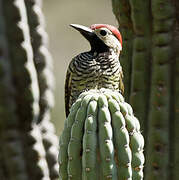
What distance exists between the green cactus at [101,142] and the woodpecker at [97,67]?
5.00 feet

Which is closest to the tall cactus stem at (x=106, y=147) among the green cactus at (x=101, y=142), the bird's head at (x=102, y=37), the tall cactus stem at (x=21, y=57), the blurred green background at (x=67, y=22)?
the green cactus at (x=101, y=142)

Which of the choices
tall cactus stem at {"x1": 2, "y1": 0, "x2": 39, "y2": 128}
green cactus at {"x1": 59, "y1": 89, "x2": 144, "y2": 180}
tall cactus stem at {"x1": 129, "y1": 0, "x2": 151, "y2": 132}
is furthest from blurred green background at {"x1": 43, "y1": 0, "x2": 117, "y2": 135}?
green cactus at {"x1": 59, "y1": 89, "x2": 144, "y2": 180}

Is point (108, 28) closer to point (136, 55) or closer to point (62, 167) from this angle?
point (136, 55)

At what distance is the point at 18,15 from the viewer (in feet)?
14.0

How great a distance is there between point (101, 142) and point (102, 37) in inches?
68.3

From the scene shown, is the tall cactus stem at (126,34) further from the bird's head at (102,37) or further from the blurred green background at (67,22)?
the blurred green background at (67,22)

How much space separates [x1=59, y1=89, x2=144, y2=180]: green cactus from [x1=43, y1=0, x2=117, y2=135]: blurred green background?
988 cm

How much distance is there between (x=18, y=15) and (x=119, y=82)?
0.78 m

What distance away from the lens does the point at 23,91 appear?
4371 mm

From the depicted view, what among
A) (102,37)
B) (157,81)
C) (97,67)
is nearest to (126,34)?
(102,37)

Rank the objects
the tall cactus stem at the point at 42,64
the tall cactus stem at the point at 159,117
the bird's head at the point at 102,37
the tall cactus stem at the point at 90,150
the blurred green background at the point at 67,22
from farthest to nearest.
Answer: the blurred green background at the point at 67,22 < the tall cactus stem at the point at 42,64 < the bird's head at the point at 102,37 < the tall cactus stem at the point at 159,117 < the tall cactus stem at the point at 90,150

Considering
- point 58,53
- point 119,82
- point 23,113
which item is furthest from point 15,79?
point 58,53

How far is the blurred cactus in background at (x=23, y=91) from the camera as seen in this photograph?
4289mm

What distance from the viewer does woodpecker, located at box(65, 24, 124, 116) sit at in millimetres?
4391
